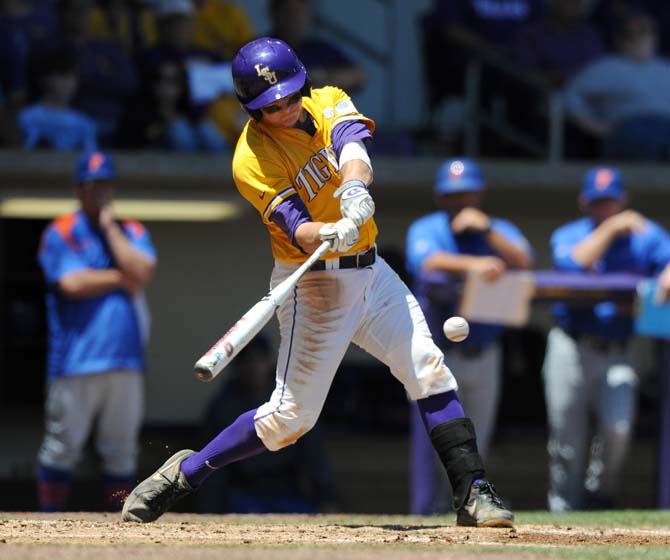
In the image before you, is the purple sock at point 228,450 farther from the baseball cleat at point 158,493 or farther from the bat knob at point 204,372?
the bat knob at point 204,372

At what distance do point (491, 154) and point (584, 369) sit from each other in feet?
10.1

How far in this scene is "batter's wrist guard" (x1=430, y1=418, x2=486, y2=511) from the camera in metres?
4.91

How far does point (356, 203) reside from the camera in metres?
4.64

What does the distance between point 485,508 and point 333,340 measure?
2.58 feet

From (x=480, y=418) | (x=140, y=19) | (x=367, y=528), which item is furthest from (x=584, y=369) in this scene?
(x=140, y=19)

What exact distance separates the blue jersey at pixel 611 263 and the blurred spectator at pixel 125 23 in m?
3.64

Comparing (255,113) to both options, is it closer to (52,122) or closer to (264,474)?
(264,474)

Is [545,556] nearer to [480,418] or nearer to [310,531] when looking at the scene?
[310,531]

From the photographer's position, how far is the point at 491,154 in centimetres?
1027

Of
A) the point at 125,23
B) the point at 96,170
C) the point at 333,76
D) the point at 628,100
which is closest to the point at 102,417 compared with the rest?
the point at 96,170

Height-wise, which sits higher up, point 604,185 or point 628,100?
point 604,185

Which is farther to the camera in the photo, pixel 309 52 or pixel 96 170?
pixel 309 52

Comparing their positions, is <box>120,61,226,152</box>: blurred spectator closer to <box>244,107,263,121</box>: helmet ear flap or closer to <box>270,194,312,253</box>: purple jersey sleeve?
<box>244,107,263,121</box>: helmet ear flap

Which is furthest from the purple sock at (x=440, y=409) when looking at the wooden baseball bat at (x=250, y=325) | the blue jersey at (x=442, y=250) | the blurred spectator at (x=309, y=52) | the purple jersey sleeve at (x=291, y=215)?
the blurred spectator at (x=309, y=52)
